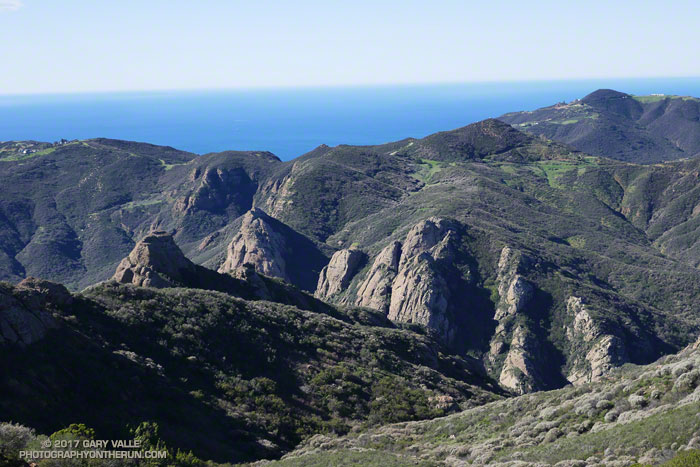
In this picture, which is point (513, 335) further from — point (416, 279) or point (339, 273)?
point (339, 273)

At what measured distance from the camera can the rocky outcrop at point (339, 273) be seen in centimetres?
10844

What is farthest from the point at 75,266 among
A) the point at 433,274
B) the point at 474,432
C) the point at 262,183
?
the point at 474,432

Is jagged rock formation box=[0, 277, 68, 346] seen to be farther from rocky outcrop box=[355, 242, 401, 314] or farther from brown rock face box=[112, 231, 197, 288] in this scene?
rocky outcrop box=[355, 242, 401, 314]

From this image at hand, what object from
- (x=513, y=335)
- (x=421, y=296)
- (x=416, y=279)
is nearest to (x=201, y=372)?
(x=421, y=296)

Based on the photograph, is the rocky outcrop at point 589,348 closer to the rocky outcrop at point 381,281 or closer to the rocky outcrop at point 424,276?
the rocky outcrop at point 424,276

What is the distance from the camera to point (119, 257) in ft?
511

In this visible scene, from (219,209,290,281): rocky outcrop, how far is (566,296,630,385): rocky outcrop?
5968 centimetres

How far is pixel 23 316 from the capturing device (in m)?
Answer: 25.6

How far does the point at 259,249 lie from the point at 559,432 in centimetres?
9807

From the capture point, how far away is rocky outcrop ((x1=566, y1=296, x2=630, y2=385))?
74188 mm

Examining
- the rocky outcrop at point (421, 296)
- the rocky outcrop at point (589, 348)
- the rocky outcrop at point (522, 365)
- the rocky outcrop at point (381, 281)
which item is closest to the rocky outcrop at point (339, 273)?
the rocky outcrop at point (381, 281)

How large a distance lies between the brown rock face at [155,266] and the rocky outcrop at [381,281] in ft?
170

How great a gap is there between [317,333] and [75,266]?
13222 centimetres

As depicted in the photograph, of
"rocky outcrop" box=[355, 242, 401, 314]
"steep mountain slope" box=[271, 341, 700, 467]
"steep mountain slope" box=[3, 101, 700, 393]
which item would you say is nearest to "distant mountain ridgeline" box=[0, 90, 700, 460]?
"rocky outcrop" box=[355, 242, 401, 314]
